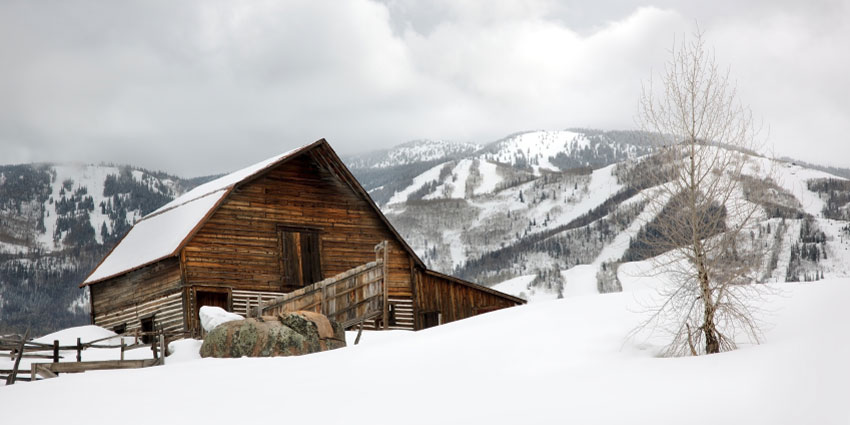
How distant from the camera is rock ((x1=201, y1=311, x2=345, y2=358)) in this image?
18594 millimetres

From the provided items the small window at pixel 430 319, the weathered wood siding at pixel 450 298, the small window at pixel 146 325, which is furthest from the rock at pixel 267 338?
the weathered wood siding at pixel 450 298

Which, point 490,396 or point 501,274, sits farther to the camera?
point 501,274

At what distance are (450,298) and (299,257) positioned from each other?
6942 millimetres

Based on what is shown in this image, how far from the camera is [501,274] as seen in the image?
157500 millimetres

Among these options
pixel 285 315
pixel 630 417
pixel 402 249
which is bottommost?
pixel 630 417

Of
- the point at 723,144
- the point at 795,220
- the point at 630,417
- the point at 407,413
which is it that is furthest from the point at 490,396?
the point at 795,220

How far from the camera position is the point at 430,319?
3475 centimetres

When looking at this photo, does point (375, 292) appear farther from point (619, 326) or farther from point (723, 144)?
point (723, 144)

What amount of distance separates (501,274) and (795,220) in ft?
165

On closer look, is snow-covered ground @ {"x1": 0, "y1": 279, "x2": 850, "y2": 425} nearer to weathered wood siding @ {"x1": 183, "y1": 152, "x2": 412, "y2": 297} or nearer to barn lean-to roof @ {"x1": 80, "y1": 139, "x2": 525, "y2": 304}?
weathered wood siding @ {"x1": 183, "y1": 152, "x2": 412, "y2": 297}

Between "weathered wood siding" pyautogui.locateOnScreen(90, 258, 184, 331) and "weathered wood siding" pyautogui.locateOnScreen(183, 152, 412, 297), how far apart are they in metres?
1.13

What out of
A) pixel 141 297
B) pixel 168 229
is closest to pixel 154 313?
pixel 141 297

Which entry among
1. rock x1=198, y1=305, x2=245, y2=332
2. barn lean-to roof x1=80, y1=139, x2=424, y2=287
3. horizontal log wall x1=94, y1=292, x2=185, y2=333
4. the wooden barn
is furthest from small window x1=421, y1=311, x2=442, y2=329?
rock x1=198, y1=305, x2=245, y2=332

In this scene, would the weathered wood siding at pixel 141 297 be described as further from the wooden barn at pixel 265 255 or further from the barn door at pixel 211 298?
the barn door at pixel 211 298
